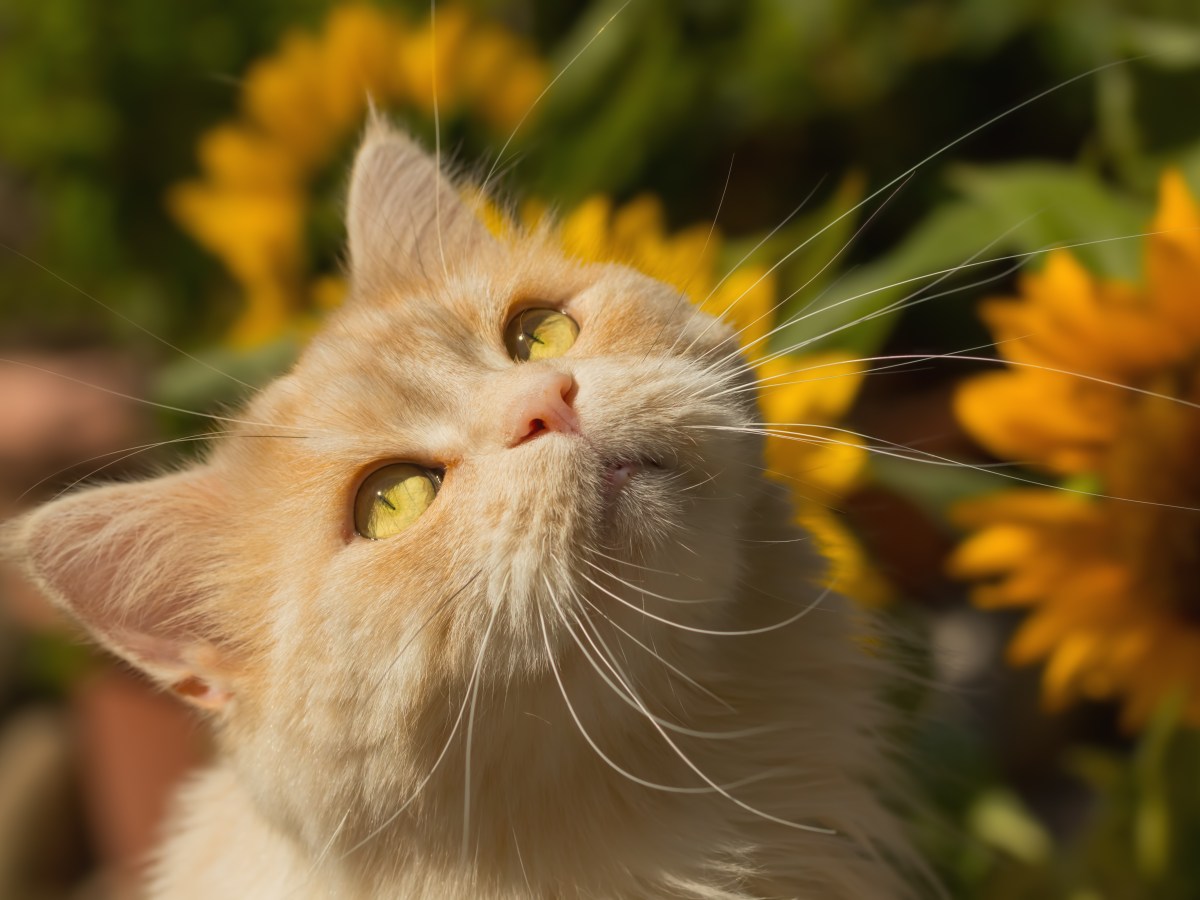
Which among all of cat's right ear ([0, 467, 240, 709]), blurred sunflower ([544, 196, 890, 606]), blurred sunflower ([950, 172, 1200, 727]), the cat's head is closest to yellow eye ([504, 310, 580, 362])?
the cat's head

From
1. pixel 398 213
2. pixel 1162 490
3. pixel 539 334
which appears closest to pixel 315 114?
pixel 398 213

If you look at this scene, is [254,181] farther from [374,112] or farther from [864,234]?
[864,234]

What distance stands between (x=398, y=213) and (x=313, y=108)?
1.37 ft

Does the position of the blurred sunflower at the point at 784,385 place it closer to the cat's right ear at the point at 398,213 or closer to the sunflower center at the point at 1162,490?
the cat's right ear at the point at 398,213

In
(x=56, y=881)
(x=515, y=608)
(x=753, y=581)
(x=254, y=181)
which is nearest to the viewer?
(x=515, y=608)

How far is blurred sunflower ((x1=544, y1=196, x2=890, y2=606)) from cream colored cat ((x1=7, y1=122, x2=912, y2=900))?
0.30 ft

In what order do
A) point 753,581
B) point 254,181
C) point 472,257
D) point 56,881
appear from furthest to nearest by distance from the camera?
point 56,881, point 254,181, point 472,257, point 753,581

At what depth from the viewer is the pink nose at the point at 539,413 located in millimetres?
618

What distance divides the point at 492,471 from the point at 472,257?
0.33 metres

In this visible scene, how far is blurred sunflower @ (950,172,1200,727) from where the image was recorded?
82 centimetres

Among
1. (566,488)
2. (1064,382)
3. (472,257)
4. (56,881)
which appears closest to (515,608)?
(566,488)

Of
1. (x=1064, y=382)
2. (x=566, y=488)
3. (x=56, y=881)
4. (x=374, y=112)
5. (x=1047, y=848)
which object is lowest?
(x=56, y=881)

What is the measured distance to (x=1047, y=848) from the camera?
1000mm

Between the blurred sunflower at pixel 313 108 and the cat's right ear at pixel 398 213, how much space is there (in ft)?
0.99
